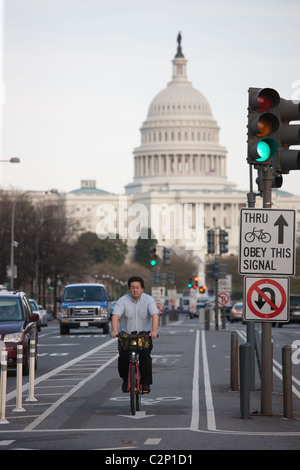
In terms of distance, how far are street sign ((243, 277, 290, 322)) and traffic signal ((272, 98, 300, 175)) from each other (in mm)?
1359

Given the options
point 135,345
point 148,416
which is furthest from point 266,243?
point 148,416

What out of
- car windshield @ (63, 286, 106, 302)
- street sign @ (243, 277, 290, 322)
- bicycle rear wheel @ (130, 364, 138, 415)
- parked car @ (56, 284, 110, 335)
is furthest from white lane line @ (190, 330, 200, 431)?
car windshield @ (63, 286, 106, 302)

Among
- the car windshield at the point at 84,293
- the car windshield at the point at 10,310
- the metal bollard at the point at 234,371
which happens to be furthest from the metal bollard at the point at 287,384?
the car windshield at the point at 84,293

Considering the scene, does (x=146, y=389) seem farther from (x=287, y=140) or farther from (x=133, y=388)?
(x=287, y=140)

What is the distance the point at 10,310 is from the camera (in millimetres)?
26391

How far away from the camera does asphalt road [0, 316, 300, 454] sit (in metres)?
13.6

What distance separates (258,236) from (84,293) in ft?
113

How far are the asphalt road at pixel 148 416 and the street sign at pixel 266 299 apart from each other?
1288 millimetres

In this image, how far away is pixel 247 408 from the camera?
16562 millimetres

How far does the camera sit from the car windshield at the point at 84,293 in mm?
50156

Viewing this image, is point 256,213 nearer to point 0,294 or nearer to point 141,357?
point 141,357

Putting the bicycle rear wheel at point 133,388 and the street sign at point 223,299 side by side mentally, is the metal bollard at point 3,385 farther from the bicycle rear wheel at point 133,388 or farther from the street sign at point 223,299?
the street sign at point 223,299

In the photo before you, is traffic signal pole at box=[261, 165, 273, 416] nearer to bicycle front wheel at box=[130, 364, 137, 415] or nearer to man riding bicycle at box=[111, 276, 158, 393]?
man riding bicycle at box=[111, 276, 158, 393]

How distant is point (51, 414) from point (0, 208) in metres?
71.4
